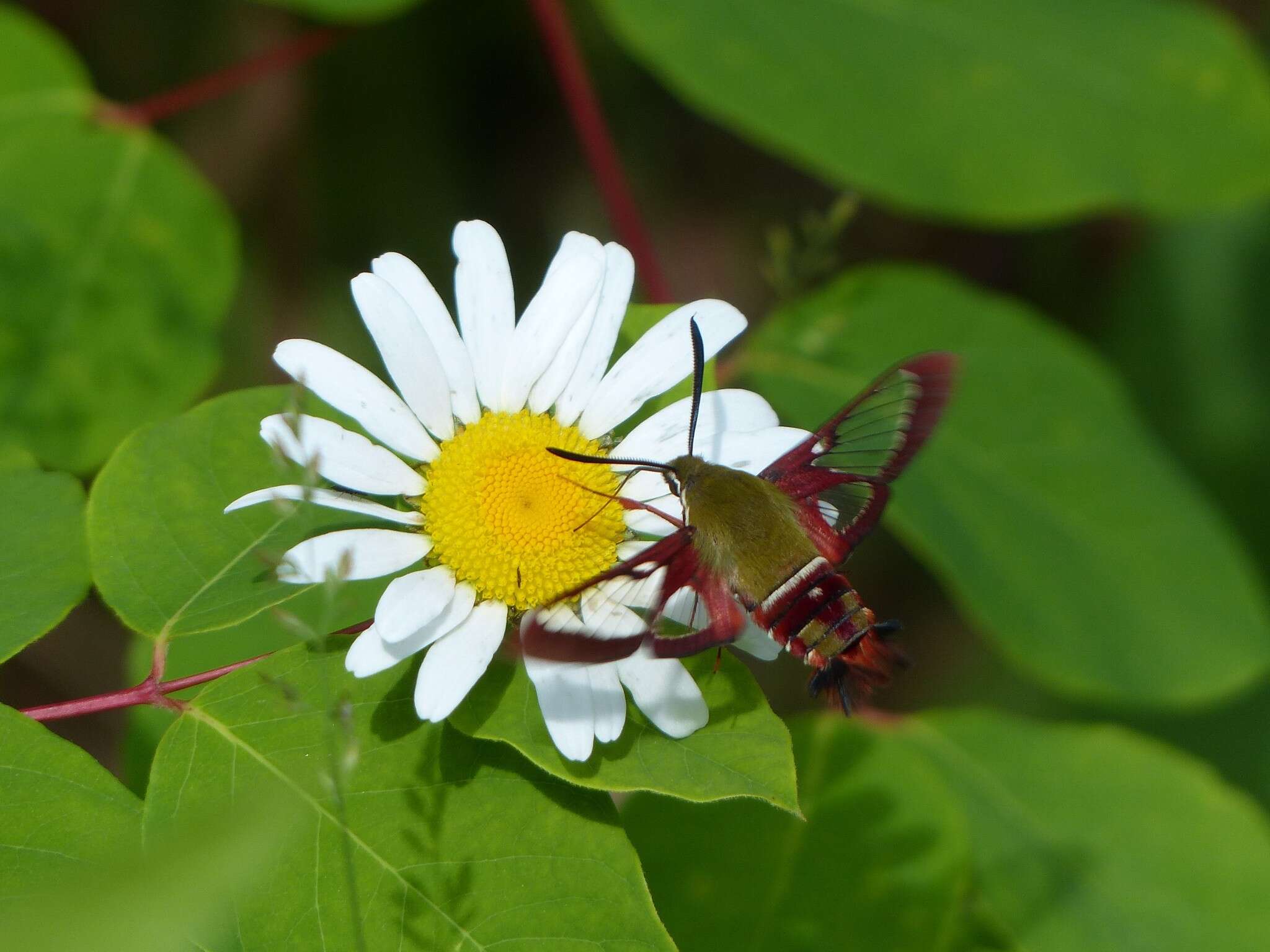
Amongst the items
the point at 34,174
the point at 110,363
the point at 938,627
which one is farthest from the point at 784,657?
the point at 34,174

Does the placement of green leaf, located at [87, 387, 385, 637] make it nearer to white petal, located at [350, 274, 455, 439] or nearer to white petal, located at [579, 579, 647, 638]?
white petal, located at [350, 274, 455, 439]

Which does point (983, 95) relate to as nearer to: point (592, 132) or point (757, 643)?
point (592, 132)

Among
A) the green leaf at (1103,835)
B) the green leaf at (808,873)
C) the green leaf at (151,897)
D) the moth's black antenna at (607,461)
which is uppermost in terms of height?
the green leaf at (151,897)

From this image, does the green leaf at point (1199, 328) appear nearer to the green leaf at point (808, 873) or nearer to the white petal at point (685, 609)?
the green leaf at point (808, 873)

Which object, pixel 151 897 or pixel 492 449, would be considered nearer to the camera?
pixel 151 897

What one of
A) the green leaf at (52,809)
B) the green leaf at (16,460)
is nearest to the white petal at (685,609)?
the green leaf at (52,809)

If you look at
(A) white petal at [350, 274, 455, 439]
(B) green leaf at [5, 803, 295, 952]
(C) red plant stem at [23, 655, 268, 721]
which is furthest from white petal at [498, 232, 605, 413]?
(B) green leaf at [5, 803, 295, 952]

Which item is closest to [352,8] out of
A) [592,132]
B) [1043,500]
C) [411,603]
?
[592,132]
